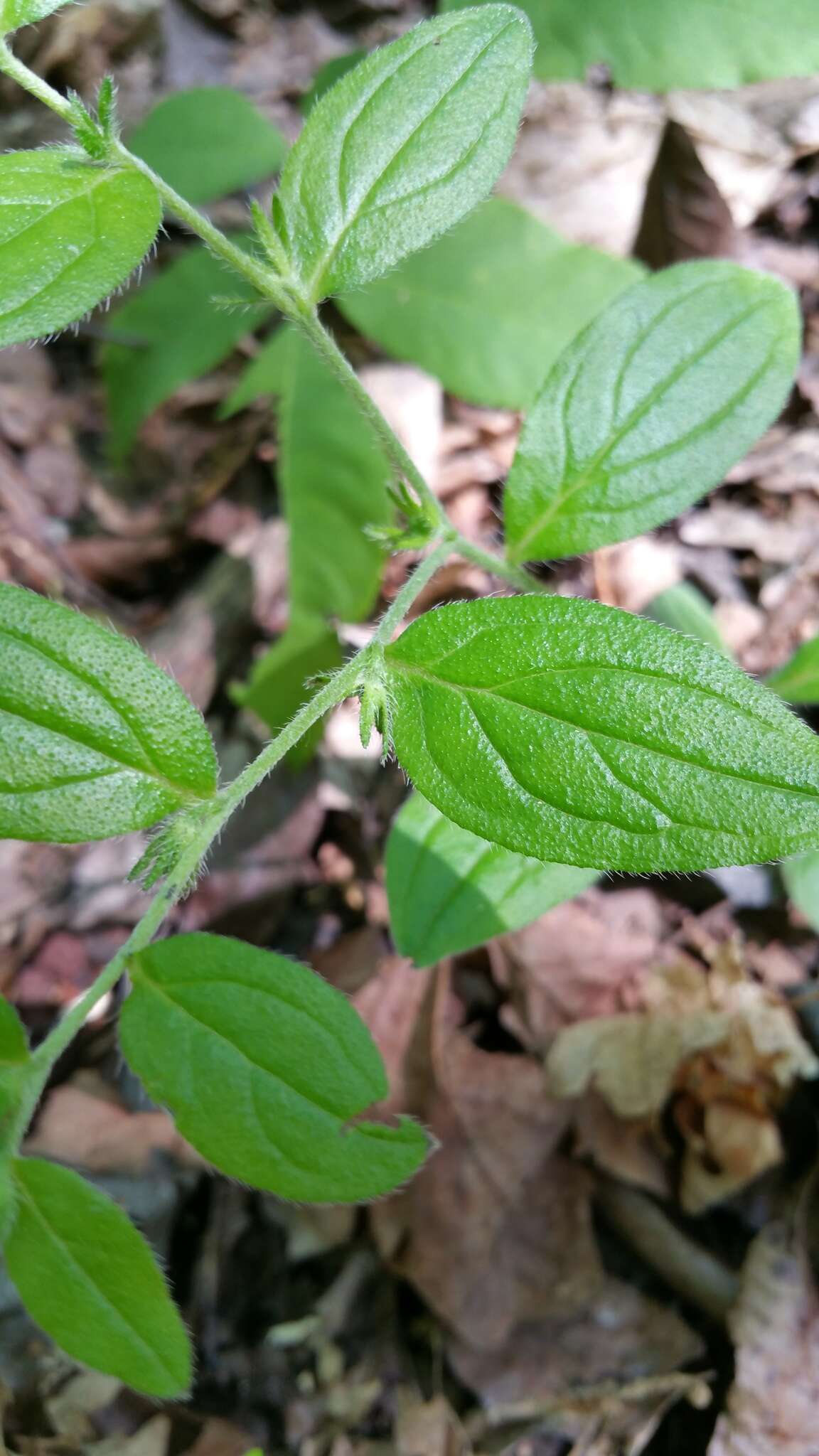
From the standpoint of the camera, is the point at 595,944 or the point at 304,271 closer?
the point at 304,271

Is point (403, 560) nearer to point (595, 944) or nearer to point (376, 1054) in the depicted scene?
point (595, 944)

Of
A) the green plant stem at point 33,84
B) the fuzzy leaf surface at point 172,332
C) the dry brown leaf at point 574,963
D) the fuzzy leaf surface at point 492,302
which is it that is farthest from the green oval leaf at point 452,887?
the fuzzy leaf surface at point 172,332

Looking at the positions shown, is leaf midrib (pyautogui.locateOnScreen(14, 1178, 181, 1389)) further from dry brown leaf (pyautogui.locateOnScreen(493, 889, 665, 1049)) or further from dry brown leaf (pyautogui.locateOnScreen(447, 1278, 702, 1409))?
dry brown leaf (pyautogui.locateOnScreen(493, 889, 665, 1049))

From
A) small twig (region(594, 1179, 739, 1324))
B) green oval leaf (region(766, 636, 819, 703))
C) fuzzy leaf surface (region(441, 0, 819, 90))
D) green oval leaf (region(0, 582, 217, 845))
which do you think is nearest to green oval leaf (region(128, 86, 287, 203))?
fuzzy leaf surface (region(441, 0, 819, 90))

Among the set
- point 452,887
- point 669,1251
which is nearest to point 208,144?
point 452,887

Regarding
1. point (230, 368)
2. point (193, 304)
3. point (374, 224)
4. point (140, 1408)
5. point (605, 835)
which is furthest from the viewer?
point (230, 368)

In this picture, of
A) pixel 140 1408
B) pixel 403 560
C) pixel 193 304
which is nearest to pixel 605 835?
pixel 140 1408

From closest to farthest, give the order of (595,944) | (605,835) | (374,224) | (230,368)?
(605,835), (374,224), (595,944), (230,368)
